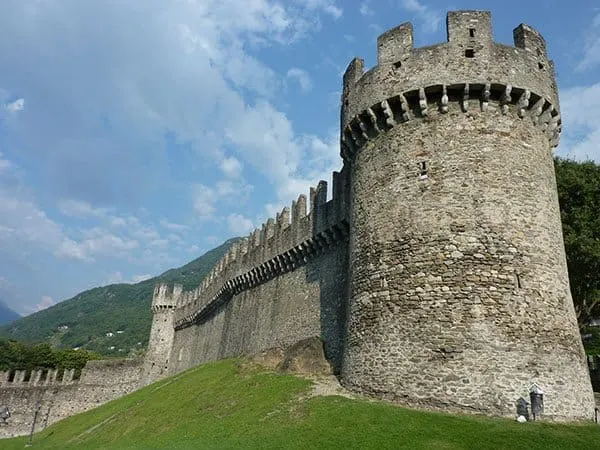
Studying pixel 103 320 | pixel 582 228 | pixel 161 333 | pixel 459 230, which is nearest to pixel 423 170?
pixel 459 230

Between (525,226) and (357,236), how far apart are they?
17.1 ft

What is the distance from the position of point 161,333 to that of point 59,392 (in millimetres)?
11133

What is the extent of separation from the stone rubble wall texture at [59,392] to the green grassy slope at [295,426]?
24.6m

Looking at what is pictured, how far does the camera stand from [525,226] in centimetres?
1455

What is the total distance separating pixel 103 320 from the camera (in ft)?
484

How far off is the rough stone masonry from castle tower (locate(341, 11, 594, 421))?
0.04 meters

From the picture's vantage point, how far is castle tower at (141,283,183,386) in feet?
161

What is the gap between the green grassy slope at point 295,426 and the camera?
11.1 meters

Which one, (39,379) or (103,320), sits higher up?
(103,320)

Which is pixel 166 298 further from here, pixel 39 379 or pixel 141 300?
pixel 141 300

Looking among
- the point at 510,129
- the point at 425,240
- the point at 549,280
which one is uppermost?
the point at 510,129

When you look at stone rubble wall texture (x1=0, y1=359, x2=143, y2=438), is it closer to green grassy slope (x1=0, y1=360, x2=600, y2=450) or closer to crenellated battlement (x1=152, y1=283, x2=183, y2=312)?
crenellated battlement (x1=152, y1=283, x2=183, y2=312)

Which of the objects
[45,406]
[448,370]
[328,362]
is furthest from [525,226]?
[45,406]

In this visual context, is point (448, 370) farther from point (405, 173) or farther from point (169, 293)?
point (169, 293)
